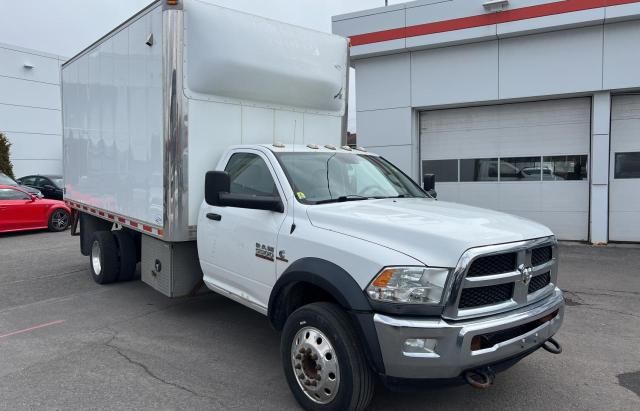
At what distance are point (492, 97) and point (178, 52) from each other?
27.7 feet

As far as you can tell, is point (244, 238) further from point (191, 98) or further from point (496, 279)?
point (496, 279)

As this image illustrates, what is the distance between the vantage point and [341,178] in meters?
4.62

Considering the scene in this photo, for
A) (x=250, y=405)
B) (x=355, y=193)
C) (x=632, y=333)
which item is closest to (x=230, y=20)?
(x=355, y=193)

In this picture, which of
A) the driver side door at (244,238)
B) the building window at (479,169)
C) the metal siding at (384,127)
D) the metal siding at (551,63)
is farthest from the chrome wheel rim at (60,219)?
the metal siding at (551,63)

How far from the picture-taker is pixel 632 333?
536 cm

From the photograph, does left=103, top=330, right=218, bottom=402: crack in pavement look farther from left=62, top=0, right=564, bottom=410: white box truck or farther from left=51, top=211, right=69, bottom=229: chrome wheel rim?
left=51, top=211, right=69, bottom=229: chrome wheel rim

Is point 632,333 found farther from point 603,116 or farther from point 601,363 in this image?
point 603,116

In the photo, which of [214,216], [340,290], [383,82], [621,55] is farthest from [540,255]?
[383,82]

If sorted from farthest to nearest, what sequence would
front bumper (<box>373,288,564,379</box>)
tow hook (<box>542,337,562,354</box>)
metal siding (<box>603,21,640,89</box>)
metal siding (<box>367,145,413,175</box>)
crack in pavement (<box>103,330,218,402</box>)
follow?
1. metal siding (<box>367,145,413,175</box>)
2. metal siding (<box>603,21,640,89</box>)
3. crack in pavement (<box>103,330,218,402</box>)
4. tow hook (<box>542,337,562,354</box>)
5. front bumper (<box>373,288,564,379</box>)

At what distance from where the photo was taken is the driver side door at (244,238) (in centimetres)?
416

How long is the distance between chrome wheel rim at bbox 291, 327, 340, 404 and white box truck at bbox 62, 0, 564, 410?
0.04 feet

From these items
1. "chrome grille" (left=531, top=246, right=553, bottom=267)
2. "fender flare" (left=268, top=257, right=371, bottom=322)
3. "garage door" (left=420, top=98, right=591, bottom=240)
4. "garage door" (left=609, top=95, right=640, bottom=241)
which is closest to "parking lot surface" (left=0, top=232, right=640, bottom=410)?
"fender flare" (left=268, top=257, right=371, bottom=322)

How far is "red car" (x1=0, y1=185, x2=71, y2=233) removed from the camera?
1295cm

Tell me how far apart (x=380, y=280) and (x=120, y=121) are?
468cm
